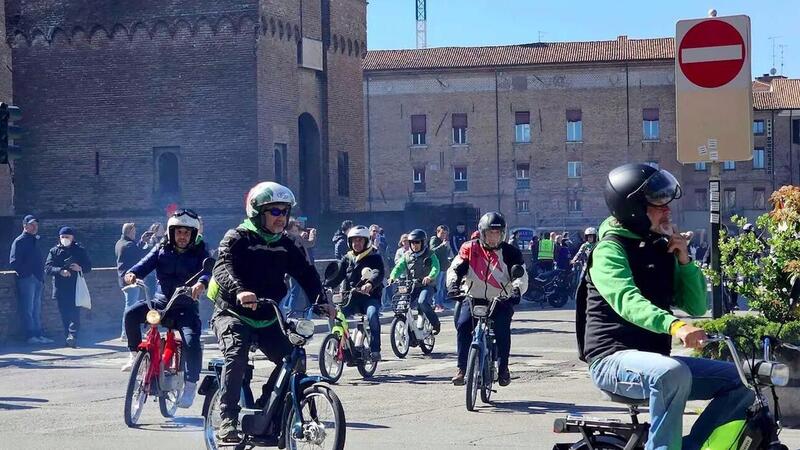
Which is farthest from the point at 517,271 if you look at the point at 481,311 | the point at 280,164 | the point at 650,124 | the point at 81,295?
the point at 650,124

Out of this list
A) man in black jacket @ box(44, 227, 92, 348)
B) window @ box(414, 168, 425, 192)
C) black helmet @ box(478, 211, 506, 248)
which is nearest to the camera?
black helmet @ box(478, 211, 506, 248)

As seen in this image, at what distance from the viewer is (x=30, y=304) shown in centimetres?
1962

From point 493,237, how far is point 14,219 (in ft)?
107

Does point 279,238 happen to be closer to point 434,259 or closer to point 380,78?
point 434,259

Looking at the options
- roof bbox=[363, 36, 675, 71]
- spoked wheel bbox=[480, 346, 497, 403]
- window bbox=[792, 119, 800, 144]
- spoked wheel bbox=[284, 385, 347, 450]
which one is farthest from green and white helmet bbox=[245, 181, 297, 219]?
window bbox=[792, 119, 800, 144]

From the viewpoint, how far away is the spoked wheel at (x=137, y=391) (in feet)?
34.6

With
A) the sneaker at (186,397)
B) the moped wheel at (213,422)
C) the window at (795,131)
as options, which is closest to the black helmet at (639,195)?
the moped wheel at (213,422)

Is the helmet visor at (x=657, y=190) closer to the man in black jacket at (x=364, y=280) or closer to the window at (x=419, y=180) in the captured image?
the man in black jacket at (x=364, y=280)

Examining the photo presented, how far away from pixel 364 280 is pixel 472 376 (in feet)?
11.3

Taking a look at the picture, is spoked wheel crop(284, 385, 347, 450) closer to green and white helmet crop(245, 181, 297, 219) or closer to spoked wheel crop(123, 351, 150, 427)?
A: green and white helmet crop(245, 181, 297, 219)

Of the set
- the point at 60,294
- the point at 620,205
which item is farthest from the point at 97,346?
the point at 620,205

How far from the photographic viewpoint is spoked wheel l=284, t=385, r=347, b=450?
7.61 metres

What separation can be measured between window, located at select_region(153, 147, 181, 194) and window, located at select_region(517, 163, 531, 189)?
110 feet

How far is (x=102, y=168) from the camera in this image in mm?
41938
